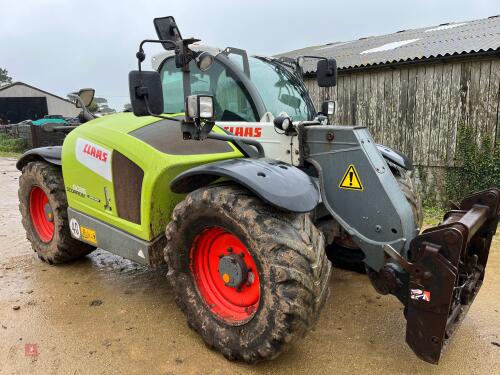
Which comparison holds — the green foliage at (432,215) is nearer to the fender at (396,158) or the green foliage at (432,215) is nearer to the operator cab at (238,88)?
the fender at (396,158)

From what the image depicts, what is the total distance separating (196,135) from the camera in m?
2.83

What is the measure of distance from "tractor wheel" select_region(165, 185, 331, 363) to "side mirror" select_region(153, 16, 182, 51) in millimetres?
982

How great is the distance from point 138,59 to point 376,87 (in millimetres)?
6898

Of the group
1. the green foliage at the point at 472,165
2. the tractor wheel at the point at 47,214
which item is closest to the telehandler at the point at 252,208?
the tractor wheel at the point at 47,214

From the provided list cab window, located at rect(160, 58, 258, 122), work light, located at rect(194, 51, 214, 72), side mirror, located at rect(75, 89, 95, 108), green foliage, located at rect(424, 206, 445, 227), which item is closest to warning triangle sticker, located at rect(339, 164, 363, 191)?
cab window, located at rect(160, 58, 258, 122)

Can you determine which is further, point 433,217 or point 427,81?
point 427,81

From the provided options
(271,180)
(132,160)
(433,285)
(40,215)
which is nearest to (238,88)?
(132,160)

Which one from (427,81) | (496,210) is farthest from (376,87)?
(496,210)

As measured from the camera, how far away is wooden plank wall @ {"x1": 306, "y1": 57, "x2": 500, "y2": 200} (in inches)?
289

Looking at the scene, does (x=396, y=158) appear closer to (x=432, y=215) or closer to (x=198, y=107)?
(x=198, y=107)

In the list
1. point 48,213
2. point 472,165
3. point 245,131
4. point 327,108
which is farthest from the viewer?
point 472,165

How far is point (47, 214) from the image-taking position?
4.54 m

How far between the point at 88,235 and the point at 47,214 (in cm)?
97

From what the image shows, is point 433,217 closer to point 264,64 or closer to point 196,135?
point 264,64
